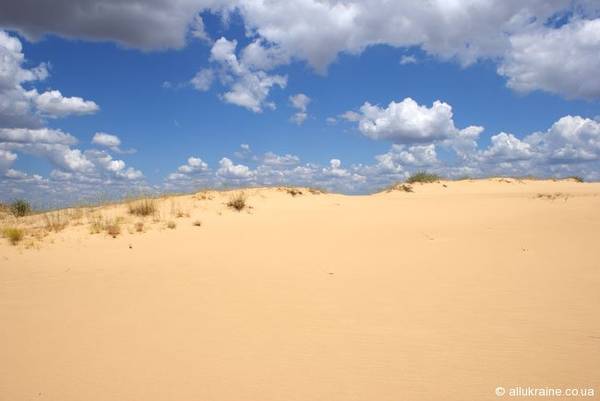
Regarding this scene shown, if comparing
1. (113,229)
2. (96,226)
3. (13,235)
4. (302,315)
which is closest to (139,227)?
(113,229)

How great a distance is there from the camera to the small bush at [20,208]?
48.1ft

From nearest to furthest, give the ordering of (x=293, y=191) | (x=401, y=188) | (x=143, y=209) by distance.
→ (x=143, y=209) < (x=293, y=191) < (x=401, y=188)

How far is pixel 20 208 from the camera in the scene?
1509 cm

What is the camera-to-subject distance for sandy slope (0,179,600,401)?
2906 mm

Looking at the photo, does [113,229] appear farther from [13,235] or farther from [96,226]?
[13,235]

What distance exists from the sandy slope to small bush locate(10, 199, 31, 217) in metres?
7.11

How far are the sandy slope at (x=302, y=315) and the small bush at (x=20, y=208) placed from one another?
23.3 feet

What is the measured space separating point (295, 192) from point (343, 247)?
29.2ft

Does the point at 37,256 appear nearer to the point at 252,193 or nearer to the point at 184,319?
the point at 184,319

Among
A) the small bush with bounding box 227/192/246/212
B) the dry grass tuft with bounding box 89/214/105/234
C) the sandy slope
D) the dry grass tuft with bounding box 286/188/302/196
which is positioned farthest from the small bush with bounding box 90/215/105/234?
the dry grass tuft with bounding box 286/188/302/196

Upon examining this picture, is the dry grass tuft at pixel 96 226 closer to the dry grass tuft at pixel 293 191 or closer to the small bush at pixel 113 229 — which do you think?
the small bush at pixel 113 229

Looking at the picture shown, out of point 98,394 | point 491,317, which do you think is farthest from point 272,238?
point 98,394

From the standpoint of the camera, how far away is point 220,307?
177 inches

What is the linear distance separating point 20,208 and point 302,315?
49.0ft
